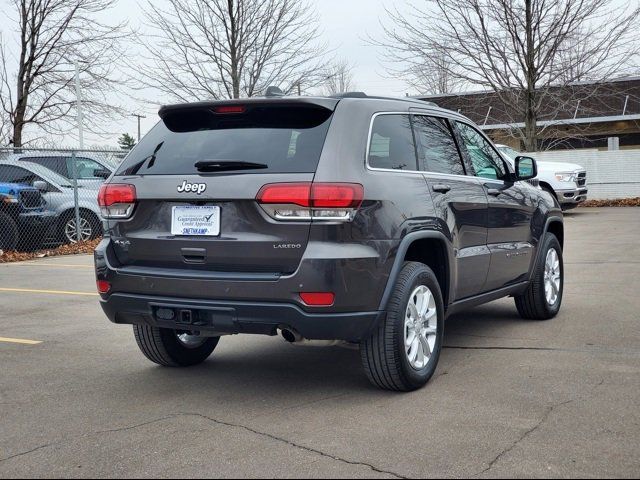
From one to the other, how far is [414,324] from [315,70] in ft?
65.3

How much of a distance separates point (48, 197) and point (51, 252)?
1004 mm

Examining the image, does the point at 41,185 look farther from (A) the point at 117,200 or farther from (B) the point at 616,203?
(B) the point at 616,203

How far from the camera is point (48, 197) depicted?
46.5 ft

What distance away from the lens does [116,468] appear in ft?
11.8

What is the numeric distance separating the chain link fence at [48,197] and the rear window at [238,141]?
30.7 feet

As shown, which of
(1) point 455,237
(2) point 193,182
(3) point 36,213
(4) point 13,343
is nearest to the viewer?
(2) point 193,182

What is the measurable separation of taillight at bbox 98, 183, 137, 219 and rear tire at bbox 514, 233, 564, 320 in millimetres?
3608

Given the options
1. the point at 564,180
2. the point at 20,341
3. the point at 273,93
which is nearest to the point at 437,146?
the point at 273,93

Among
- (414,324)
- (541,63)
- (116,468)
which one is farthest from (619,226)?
(116,468)

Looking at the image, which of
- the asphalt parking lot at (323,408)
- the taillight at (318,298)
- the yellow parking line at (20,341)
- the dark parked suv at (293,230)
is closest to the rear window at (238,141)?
the dark parked suv at (293,230)

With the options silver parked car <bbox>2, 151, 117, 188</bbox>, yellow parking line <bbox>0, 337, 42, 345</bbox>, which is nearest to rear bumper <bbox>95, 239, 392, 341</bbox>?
yellow parking line <bbox>0, 337, 42, 345</bbox>

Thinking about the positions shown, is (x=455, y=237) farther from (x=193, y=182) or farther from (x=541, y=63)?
(x=541, y=63)

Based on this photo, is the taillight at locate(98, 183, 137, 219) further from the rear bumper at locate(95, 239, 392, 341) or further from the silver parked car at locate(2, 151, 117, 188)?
Result: the silver parked car at locate(2, 151, 117, 188)

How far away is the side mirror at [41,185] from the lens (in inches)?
541
